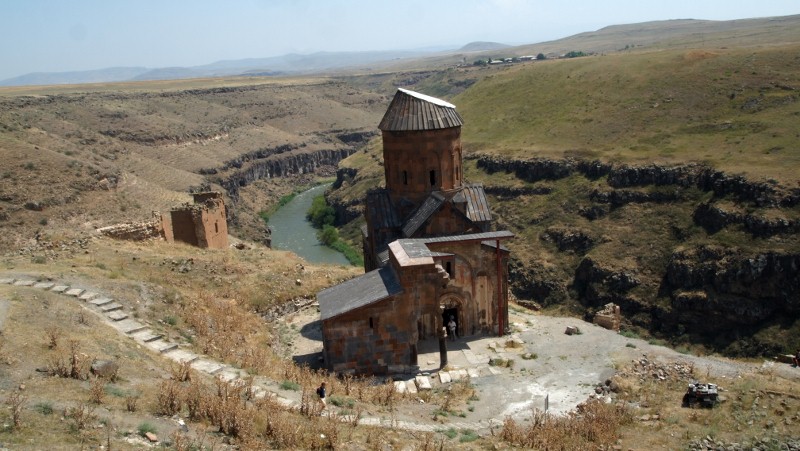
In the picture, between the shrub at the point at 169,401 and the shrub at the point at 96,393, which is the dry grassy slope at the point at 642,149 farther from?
the shrub at the point at 96,393

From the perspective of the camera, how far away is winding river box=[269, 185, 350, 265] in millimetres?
45750

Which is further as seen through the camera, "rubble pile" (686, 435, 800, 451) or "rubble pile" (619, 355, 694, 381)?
"rubble pile" (619, 355, 694, 381)

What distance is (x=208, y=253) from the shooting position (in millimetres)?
21891

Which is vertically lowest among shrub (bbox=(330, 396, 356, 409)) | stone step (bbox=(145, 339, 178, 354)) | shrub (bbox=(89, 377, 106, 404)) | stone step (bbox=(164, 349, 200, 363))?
shrub (bbox=(330, 396, 356, 409))

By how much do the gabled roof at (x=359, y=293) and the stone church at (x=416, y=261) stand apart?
37mm

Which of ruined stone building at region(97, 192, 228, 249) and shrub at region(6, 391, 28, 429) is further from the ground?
shrub at region(6, 391, 28, 429)

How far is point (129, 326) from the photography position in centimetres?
1332

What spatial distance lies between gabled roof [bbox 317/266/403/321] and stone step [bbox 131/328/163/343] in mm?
3978

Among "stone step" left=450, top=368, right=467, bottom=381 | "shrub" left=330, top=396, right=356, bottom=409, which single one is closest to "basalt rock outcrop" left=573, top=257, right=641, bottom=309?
"stone step" left=450, top=368, right=467, bottom=381

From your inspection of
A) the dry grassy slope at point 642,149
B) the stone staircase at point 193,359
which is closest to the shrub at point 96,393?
the stone staircase at point 193,359

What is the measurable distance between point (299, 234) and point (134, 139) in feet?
67.8

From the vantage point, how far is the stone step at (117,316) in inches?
532

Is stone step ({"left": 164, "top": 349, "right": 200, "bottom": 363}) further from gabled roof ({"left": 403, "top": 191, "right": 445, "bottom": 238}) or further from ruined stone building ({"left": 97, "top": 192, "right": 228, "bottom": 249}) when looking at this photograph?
ruined stone building ({"left": 97, "top": 192, "right": 228, "bottom": 249})

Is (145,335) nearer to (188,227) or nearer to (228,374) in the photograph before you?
(228,374)
